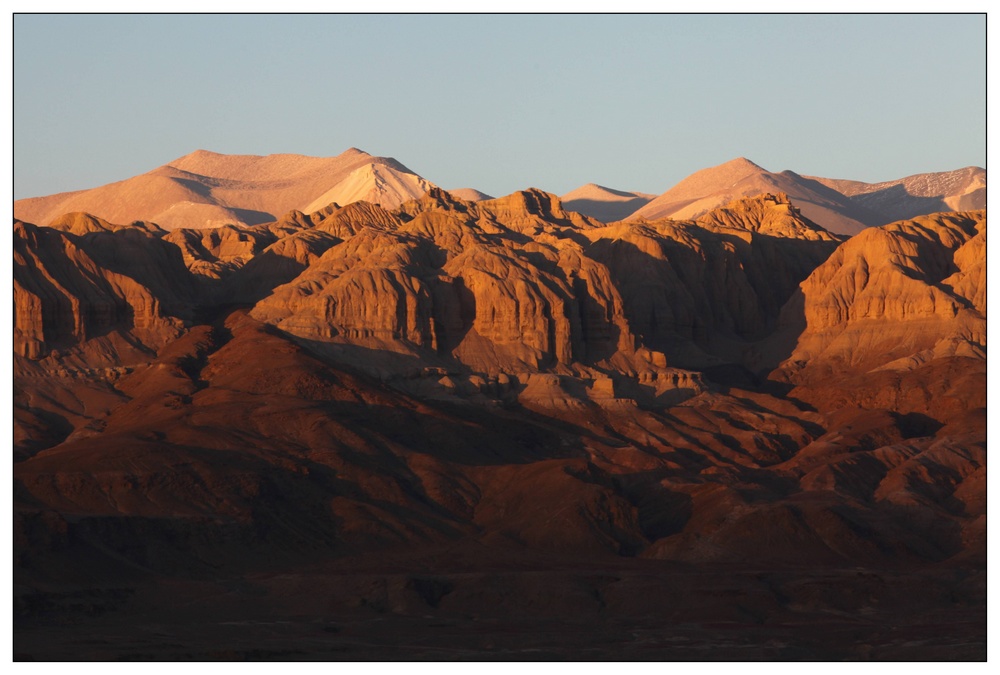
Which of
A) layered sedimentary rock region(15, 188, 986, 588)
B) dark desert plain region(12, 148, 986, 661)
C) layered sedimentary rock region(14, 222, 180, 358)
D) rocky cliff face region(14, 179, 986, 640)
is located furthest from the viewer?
layered sedimentary rock region(14, 222, 180, 358)

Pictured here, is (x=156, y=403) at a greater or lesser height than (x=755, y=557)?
greater

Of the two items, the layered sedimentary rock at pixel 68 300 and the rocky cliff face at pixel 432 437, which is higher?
the layered sedimentary rock at pixel 68 300

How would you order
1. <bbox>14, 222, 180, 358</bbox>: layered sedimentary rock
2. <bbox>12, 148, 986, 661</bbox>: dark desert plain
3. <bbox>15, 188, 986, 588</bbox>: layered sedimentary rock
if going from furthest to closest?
<bbox>14, 222, 180, 358</bbox>: layered sedimentary rock
<bbox>15, 188, 986, 588</bbox>: layered sedimentary rock
<bbox>12, 148, 986, 661</bbox>: dark desert plain

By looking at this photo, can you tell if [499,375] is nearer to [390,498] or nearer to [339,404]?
[339,404]

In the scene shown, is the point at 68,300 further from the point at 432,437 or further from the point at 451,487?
the point at 451,487

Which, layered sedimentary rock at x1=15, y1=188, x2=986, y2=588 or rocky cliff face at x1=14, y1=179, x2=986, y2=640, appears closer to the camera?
rocky cliff face at x1=14, y1=179, x2=986, y2=640

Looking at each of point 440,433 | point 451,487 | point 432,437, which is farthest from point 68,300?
point 451,487

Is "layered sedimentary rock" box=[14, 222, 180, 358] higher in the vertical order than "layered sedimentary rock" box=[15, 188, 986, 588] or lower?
higher

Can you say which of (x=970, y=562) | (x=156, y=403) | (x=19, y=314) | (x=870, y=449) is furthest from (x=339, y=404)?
(x=970, y=562)
